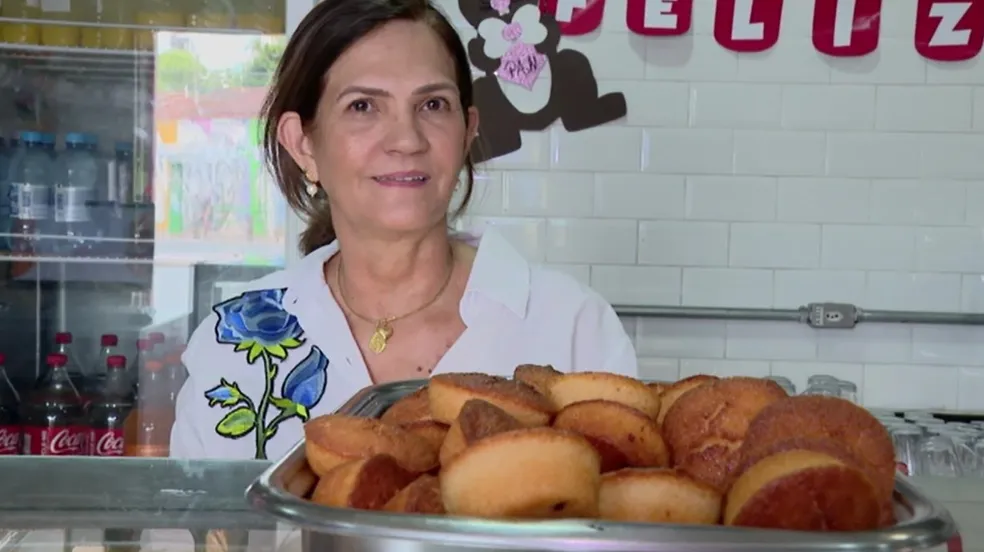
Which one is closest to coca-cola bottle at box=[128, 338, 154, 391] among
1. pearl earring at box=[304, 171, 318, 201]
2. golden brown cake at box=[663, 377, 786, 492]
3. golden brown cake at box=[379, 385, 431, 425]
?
pearl earring at box=[304, 171, 318, 201]

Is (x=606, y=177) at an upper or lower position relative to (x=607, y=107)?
lower

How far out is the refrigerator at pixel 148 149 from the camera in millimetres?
2326

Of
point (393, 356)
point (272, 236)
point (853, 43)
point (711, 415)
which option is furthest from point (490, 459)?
point (853, 43)

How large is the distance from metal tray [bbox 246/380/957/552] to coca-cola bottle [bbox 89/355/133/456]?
1.96 meters

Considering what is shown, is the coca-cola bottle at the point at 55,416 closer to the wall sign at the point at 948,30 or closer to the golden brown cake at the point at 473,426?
the golden brown cake at the point at 473,426

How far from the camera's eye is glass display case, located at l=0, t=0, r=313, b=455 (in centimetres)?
232

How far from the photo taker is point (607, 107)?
2.49 meters

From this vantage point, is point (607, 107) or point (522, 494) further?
point (607, 107)

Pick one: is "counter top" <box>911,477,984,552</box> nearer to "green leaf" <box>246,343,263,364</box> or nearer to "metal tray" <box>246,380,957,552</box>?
"metal tray" <box>246,380,957,552</box>

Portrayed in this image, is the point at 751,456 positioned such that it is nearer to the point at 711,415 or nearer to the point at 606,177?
the point at 711,415

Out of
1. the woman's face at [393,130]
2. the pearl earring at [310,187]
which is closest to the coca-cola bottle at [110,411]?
the pearl earring at [310,187]

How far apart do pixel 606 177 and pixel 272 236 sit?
80 centimetres

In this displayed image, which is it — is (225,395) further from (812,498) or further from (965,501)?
(812,498)

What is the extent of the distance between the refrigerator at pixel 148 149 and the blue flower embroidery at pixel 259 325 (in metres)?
0.75
